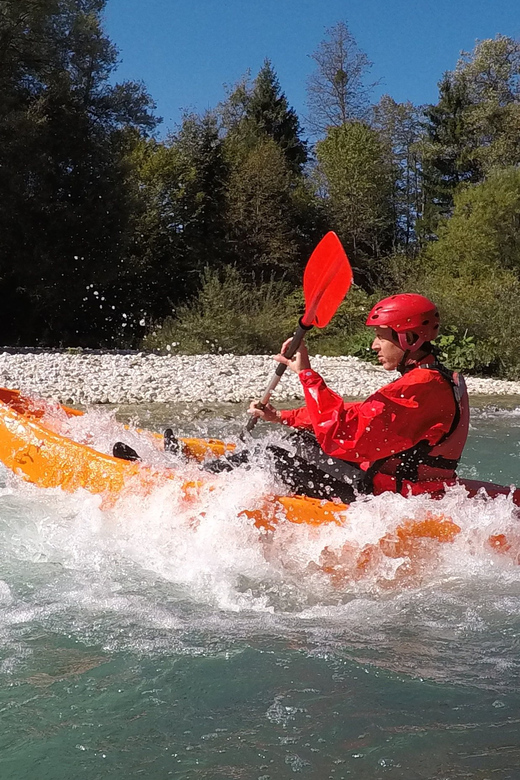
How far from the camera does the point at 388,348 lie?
368 cm

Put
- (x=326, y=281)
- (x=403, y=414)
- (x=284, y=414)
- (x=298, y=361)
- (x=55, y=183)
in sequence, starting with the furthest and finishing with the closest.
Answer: (x=55, y=183)
(x=326, y=281)
(x=284, y=414)
(x=298, y=361)
(x=403, y=414)

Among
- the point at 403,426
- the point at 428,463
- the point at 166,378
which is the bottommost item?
the point at 166,378

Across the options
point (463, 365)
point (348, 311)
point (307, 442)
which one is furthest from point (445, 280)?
point (307, 442)

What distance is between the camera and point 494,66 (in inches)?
1190

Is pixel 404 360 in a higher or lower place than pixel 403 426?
higher

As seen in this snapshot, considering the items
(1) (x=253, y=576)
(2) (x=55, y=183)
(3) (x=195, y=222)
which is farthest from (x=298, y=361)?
(3) (x=195, y=222)

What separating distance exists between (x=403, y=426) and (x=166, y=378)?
7.28 metres

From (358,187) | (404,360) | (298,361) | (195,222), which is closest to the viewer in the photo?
(404,360)

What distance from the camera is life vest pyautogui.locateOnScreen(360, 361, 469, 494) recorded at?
12.0 ft

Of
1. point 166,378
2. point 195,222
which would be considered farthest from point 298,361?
point 195,222

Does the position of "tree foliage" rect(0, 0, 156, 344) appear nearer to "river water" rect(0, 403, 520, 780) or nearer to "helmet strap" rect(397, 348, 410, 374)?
"river water" rect(0, 403, 520, 780)

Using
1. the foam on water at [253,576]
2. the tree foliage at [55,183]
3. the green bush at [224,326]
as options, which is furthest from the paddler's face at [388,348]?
the tree foliage at [55,183]

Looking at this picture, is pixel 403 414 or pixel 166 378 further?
pixel 166 378

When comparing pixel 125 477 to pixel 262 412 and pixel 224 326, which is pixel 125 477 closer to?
pixel 262 412
